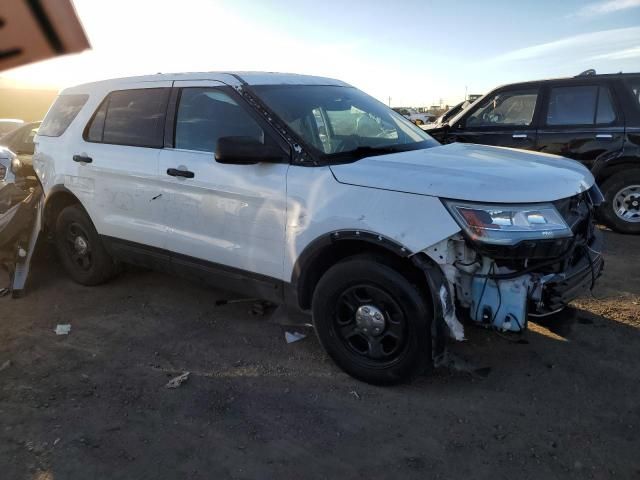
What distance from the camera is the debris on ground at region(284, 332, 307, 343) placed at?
3.93 m

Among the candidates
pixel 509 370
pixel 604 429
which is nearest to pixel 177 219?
pixel 509 370

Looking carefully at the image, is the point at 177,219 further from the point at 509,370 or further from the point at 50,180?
the point at 509,370

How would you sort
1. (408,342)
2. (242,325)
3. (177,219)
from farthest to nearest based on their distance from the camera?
(242,325)
(177,219)
(408,342)

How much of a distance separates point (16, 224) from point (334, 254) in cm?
352

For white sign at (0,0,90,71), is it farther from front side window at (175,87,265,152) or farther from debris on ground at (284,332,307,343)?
debris on ground at (284,332,307,343)

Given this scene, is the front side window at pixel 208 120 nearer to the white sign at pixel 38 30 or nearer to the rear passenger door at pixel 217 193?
the rear passenger door at pixel 217 193

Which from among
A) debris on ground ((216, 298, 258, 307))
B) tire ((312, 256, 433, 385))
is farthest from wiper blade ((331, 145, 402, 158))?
debris on ground ((216, 298, 258, 307))

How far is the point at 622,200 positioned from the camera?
6582 mm

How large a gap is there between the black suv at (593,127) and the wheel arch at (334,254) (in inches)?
175

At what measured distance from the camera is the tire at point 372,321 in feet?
9.80

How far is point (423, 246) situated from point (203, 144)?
6.12 ft

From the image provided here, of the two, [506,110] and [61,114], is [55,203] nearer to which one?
[61,114]

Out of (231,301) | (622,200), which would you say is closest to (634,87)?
(622,200)

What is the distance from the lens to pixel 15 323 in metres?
4.36
